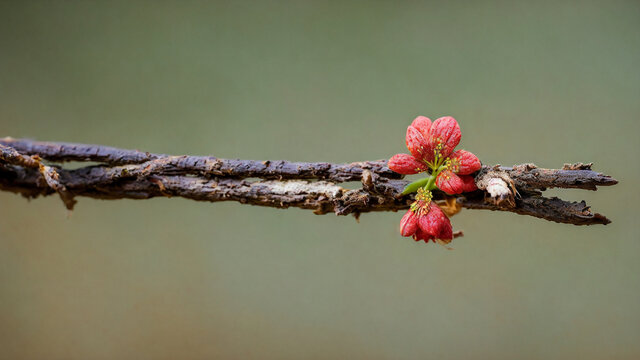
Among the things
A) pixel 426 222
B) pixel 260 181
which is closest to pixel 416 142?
pixel 426 222

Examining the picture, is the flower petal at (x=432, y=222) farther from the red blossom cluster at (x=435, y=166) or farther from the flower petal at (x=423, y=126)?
the flower petal at (x=423, y=126)

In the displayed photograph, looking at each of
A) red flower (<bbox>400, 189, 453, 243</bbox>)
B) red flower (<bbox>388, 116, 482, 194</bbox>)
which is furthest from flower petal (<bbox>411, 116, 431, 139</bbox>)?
red flower (<bbox>400, 189, 453, 243</bbox>)

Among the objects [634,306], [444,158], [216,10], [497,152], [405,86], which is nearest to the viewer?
[444,158]

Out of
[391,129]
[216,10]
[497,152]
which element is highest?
[216,10]

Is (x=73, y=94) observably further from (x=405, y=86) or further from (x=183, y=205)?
(x=405, y=86)

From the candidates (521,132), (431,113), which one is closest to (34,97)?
(431,113)

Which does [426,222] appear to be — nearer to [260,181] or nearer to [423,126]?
[423,126]

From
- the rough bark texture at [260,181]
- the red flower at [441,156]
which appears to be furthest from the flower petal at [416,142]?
the rough bark texture at [260,181]
